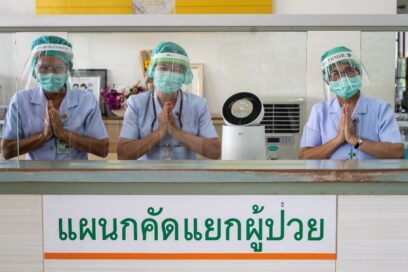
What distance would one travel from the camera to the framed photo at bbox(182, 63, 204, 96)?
1.64 meters

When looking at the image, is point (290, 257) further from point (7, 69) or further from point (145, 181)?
A: point (7, 69)

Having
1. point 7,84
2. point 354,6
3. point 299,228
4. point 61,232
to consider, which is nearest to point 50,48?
point 7,84

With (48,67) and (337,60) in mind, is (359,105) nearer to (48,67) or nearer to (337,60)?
(337,60)

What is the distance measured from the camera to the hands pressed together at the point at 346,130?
1.65 m

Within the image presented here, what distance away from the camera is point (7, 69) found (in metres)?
1.55

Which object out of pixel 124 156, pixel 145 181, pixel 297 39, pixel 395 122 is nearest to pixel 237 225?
pixel 145 181

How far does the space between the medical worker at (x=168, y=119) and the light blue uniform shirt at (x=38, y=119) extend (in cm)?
17

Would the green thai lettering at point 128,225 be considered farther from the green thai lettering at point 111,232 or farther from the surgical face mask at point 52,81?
the surgical face mask at point 52,81

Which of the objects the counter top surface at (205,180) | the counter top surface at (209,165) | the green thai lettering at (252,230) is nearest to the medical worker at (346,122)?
the counter top surface at (209,165)

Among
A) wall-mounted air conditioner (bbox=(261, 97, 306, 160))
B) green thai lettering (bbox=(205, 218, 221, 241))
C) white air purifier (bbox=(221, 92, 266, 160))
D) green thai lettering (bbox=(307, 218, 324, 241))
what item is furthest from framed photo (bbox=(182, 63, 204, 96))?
green thai lettering (bbox=(307, 218, 324, 241))

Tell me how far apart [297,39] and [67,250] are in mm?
966

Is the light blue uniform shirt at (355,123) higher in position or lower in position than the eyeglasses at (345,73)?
lower

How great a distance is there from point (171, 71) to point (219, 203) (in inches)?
20.3

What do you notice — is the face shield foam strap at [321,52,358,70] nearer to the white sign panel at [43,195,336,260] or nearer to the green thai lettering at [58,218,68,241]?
the white sign panel at [43,195,336,260]
